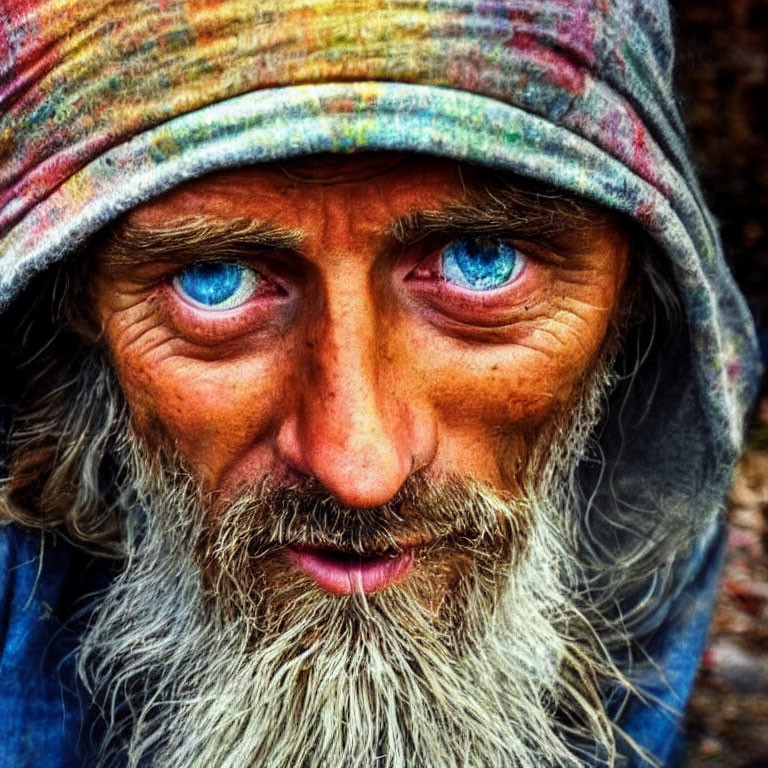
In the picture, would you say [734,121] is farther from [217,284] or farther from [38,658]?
[38,658]

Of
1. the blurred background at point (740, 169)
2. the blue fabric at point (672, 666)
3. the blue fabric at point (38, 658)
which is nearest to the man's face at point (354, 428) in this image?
the blue fabric at point (38, 658)

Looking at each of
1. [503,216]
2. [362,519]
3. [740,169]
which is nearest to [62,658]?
[362,519]

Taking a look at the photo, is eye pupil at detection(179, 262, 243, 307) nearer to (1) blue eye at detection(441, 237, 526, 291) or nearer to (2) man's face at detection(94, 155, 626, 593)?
(2) man's face at detection(94, 155, 626, 593)

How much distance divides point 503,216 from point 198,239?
0.49 meters

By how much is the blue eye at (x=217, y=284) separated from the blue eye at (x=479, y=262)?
13.2 inches

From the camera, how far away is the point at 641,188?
171 cm

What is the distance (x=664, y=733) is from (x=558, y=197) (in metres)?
1.46

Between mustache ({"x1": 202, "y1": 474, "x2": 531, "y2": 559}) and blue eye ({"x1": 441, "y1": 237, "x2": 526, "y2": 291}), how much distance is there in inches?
13.8

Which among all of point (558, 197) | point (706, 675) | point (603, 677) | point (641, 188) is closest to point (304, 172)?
point (558, 197)

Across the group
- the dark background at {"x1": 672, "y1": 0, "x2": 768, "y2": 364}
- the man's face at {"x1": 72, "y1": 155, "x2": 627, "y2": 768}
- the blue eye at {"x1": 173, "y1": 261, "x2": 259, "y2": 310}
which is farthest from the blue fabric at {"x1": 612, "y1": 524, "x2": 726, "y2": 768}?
the dark background at {"x1": 672, "y1": 0, "x2": 768, "y2": 364}

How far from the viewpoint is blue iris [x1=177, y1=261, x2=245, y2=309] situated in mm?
1729

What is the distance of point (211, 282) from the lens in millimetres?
1747

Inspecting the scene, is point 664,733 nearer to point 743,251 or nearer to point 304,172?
point 304,172

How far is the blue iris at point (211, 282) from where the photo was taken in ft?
5.67
